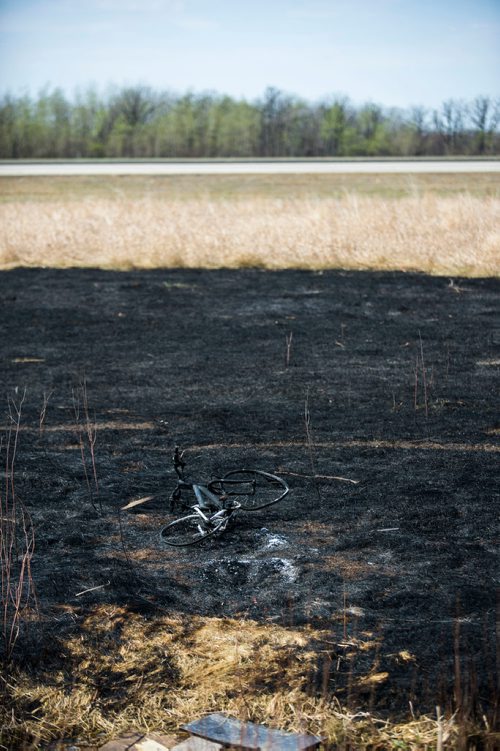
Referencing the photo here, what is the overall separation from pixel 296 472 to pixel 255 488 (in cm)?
41

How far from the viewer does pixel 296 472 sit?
4.86 meters

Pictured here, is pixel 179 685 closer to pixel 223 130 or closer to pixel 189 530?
pixel 189 530

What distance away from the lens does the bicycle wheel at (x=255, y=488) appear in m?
4.37

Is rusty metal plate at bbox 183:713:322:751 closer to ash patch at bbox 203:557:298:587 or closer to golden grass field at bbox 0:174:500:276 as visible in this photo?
ash patch at bbox 203:557:298:587

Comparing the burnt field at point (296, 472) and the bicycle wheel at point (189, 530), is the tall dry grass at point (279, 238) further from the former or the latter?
the bicycle wheel at point (189, 530)

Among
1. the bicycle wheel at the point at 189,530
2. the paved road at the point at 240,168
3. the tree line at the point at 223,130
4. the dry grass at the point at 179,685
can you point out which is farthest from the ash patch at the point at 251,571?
the tree line at the point at 223,130

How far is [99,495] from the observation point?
4.51 metres

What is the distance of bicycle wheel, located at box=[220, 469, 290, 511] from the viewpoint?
4370mm

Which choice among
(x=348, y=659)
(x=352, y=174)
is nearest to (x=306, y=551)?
(x=348, y=659)

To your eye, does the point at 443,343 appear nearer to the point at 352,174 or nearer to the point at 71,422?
the point at 71,422

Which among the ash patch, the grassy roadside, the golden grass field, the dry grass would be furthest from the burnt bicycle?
the grassy roadside

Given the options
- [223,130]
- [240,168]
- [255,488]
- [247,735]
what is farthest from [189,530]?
[223,130]

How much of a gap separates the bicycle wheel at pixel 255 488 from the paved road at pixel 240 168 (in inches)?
955

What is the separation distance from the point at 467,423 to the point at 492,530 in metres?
1.73
